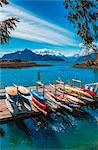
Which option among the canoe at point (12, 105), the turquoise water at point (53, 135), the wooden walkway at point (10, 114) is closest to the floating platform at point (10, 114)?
the wooden walkway at point (10, 114)

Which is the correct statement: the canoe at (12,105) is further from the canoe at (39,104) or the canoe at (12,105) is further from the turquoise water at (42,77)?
the turquoise water at (42,77)

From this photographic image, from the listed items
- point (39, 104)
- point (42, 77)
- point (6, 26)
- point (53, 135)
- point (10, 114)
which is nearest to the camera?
point (6, 26)

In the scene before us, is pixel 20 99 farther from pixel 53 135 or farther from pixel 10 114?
pixel 53 135

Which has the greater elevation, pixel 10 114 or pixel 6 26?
pixel 6 26

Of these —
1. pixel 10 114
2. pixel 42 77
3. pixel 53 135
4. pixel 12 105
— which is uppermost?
pixel 12 105

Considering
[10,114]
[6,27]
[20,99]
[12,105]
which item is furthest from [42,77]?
[6,27]

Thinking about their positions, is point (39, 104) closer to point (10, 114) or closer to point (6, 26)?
point (10, 114)

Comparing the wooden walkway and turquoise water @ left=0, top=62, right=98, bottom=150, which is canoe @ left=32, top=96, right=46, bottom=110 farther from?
turquoise water @ left=0, top=62, right=98, bottom=150

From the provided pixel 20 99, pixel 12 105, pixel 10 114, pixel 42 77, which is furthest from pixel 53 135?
pixel 42 77

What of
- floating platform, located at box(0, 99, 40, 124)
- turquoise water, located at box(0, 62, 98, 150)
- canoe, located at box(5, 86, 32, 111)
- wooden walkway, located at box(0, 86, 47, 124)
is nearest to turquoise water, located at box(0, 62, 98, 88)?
turquoise water, located at box(0, 62, 98, 150)

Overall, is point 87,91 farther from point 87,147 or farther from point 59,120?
point 87,147

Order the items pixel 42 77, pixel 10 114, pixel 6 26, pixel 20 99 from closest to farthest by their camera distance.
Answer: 1. pixel 6 26
2. pixel 10 114
3. pixel 20 99
4. pixel 42 77

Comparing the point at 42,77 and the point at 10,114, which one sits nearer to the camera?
the point at 10,114

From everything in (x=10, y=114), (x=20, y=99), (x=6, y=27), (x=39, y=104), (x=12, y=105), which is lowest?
(x=10, y=114)
